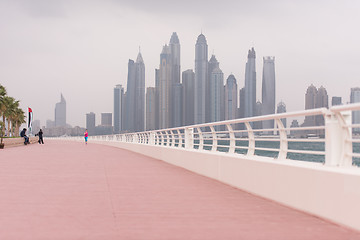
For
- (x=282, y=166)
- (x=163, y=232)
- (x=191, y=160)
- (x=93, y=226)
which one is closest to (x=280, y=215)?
(x=282, y=166)

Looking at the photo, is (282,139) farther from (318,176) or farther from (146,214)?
(146,214)

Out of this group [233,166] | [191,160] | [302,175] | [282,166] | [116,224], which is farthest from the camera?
[191,160]

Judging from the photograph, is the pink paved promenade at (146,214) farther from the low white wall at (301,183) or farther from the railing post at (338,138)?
the railing post at (338,138)

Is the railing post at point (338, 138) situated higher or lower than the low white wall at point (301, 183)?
higher

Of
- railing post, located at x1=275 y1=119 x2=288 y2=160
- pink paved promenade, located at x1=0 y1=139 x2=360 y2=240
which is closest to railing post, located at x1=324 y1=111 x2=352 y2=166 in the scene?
pink paved promenade, located at x1=0 y1=139 x2=360 y2=240

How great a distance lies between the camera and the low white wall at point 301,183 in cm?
623

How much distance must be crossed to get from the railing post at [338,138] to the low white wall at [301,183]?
20 centimetres

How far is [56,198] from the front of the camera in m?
8.45

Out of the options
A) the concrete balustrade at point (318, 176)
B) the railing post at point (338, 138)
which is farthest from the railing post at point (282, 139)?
the railing post at point (338, 138)

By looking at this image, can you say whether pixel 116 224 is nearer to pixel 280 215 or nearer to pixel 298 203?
pixel 280 215

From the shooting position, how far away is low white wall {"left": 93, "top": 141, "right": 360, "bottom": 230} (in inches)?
245

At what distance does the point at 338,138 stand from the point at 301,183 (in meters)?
0.98

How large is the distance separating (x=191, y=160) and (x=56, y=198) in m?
7.63

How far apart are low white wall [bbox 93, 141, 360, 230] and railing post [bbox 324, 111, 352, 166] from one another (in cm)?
20
